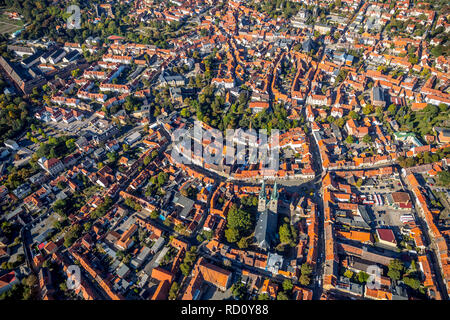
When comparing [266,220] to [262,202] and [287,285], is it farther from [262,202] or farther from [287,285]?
[287,285]

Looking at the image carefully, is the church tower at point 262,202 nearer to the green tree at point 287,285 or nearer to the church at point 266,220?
the church at point 266,220

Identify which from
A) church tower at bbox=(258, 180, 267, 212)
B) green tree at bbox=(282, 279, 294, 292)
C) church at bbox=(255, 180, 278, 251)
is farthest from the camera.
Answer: church tower at bbox=(258, 180, 267, 212)

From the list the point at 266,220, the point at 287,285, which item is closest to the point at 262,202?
the point at 266,220

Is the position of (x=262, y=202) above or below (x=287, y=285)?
above

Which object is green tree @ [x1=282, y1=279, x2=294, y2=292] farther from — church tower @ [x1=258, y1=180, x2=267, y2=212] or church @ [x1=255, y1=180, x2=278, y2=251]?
church tower @ [x1=258, y1=180, x2=267, y2=212]

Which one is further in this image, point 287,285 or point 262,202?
point 262,202

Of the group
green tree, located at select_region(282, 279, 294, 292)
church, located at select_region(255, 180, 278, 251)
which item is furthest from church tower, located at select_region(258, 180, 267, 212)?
green tree, located at select_region(282, 279, 294, 292)

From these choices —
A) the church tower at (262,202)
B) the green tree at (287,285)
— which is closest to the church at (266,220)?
the church tower at (262,202)

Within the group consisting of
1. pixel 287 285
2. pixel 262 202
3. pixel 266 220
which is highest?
pixel 262 202

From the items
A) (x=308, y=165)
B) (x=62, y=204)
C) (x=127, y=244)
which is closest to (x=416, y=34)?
(x=308, y=165)

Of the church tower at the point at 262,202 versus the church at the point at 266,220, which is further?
the church tower at the point at 262,202
